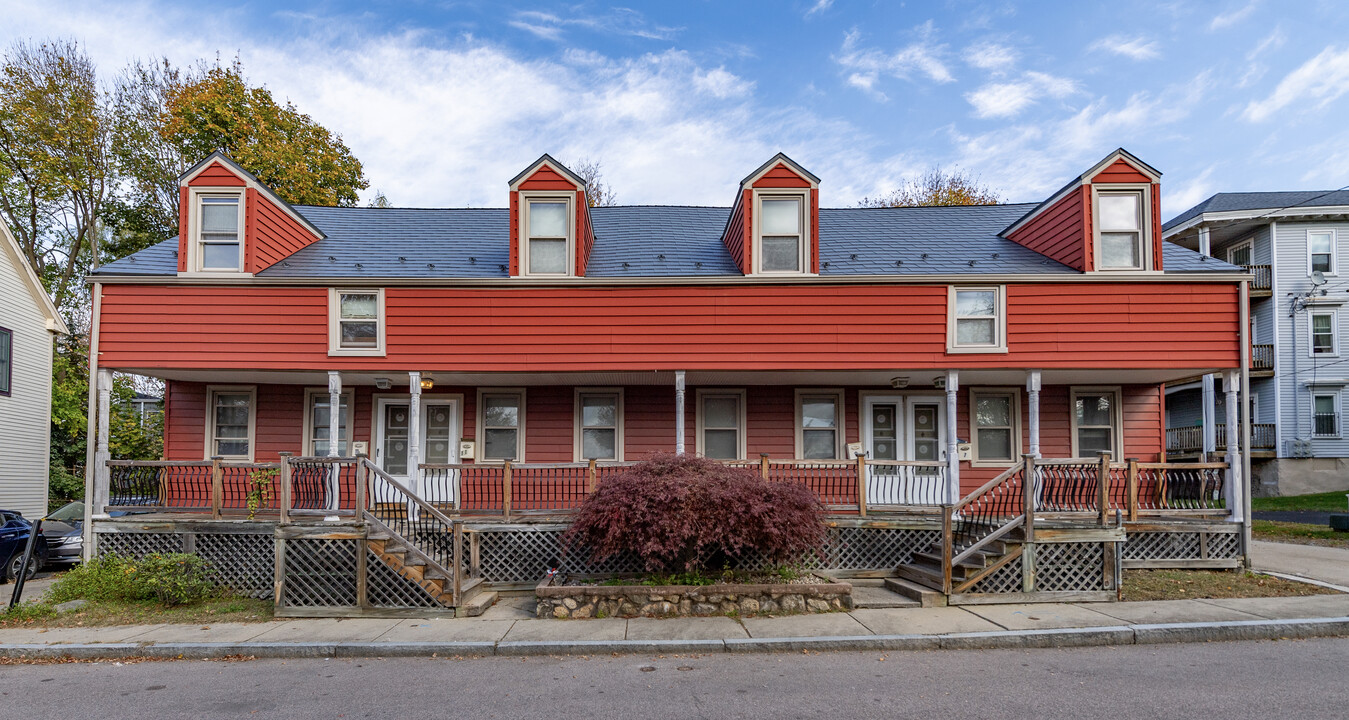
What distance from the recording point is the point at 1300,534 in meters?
16.6

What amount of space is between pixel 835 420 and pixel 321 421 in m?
9.94

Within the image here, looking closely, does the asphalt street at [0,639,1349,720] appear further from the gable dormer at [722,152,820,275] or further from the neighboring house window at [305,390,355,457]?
the gable dormer at [722,152,820,275]

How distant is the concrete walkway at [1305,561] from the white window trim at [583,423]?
10744 mm

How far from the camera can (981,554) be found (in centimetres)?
1008

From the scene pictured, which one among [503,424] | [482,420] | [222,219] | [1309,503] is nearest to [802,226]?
[503,424]

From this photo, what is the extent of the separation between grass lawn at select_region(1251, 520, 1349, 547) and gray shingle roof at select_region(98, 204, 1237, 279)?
6.84 meters

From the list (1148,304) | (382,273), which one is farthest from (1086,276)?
(382,273)

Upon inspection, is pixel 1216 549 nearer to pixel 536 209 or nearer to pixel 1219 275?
pixel 1219 275

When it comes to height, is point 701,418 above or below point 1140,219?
below

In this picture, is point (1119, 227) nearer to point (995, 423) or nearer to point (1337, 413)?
point (995, 423)

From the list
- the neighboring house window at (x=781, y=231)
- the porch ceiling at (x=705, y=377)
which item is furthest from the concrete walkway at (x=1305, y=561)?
the neighboring house window at (x=781, y=231)

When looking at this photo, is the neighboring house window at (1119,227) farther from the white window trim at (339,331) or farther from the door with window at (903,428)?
the white window trim at (339,331)

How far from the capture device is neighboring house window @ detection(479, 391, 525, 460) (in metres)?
14.5

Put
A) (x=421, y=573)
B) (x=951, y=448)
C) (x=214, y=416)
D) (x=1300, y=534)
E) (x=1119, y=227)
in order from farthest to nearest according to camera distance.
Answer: (x=1300, y=534) < (x=214, y=416) < (x=1119, y=227) < (x=951, y=448) < (x=421, y=573)
